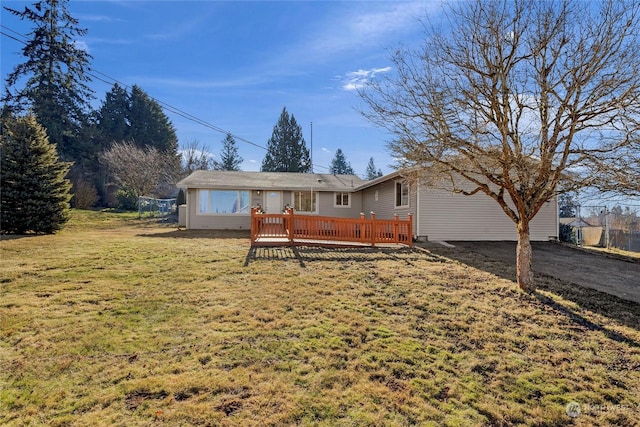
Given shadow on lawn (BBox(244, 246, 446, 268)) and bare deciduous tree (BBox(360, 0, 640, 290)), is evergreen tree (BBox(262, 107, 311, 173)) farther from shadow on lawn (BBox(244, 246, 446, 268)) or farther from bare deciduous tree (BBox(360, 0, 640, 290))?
bare deciduous tree (BBox(360, 0, 640, 290))

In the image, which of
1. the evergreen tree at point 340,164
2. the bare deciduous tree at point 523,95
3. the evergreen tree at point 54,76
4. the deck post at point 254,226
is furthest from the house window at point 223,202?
the evergreen tree at point 340,164

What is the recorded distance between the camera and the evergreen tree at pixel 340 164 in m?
58.9

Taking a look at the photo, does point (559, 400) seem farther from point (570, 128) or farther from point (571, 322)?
point (570, 128)

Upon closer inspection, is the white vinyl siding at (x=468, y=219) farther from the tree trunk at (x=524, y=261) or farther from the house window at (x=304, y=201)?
the house window at (x=304, y=201)

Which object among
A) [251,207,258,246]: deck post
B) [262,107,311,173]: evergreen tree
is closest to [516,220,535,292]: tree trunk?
[251,207,258,246]: deck post

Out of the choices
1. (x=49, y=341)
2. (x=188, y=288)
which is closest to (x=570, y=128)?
(x=188, y=288)

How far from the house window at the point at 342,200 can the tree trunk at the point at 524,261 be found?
1219cm

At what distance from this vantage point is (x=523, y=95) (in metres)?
6.02

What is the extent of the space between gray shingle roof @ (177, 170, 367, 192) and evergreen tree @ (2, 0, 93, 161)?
1908cm

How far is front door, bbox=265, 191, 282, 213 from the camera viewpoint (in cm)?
1698

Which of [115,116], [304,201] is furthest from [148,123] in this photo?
[304,201]

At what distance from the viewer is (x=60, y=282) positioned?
5.51m

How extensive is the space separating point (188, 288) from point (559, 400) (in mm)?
5159

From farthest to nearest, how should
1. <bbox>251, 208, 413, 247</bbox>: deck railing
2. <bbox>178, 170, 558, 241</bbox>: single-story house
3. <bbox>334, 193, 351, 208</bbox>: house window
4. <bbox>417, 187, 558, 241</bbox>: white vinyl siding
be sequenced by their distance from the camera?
<bbox>334, 193, 351, 208</bbox>: house window
<bbox>178, 170, 558, 241</bbox>: single-story house
<bbox>417, 187, 558, 241</bbox>: white vinyl siding
<bbox>251, 208, 413, 247</bbox>: deck railing
